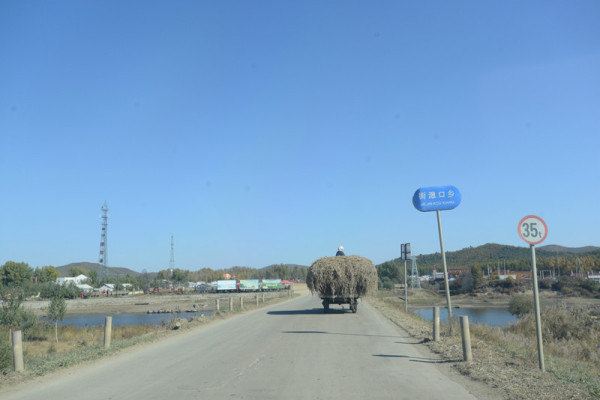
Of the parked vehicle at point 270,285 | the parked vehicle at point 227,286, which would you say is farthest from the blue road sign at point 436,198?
the parked vehicle at point 227,286

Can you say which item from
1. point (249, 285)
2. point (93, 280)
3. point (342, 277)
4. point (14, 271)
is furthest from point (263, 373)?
point (93, 280)

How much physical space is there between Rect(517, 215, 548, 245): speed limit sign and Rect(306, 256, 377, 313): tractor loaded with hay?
52.8 ft

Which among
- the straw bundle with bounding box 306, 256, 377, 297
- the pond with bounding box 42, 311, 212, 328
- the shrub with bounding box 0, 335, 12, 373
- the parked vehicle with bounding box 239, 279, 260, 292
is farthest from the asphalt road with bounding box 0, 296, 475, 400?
the parked vehicle with bounding box 239, 279, 260, 292

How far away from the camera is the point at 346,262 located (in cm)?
2608

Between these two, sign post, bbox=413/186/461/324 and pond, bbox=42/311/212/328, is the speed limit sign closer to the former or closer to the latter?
sign post, bbox=413/186/461/324

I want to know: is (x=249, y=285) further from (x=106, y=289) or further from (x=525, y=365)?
(x=525, y=365)

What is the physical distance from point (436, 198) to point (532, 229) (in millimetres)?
5479

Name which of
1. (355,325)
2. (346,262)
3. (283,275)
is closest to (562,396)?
(355,325)

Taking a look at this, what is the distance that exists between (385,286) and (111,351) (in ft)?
286

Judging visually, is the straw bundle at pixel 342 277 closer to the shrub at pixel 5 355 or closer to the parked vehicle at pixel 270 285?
the shrub at pixel 5 355

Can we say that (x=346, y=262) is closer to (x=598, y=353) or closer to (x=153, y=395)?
(x=598, y=353)

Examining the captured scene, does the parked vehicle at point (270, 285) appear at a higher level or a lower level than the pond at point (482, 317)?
higher

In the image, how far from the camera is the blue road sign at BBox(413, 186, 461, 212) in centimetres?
1538

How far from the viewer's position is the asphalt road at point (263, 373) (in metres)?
8.22
